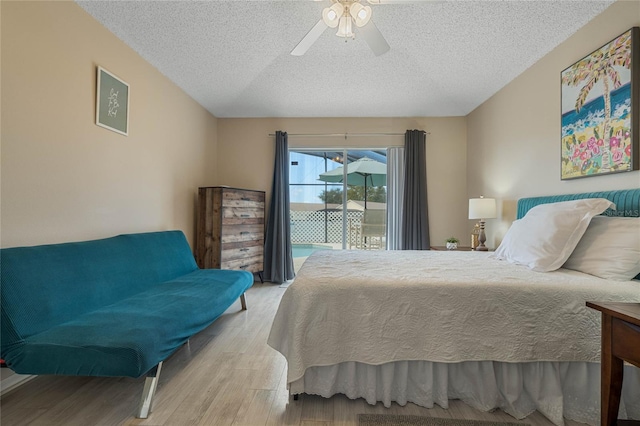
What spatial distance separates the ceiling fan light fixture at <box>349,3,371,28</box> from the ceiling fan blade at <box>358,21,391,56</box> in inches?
4.6

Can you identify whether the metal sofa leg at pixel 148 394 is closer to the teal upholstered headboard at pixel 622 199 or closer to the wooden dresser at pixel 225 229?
the wooden dresser at pixel 225 229

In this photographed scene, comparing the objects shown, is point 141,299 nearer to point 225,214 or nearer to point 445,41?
point 225,214

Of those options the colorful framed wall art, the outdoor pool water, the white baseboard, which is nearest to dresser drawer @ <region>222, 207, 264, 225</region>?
the outdoor pool water

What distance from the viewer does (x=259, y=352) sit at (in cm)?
240

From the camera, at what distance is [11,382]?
1.84 m

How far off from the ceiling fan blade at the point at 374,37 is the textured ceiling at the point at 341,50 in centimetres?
25

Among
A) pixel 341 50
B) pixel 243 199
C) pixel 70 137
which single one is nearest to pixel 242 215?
pixel 243 199

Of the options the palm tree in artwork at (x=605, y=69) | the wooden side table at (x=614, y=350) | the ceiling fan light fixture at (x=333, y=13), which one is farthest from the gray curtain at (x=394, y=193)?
the wooden side table at (x=614, y=350)

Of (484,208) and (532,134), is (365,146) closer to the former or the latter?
(484,208)

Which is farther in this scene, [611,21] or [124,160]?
[124,160]

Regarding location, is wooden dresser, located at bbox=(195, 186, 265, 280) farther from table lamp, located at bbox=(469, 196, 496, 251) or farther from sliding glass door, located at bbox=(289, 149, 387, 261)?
table lamp, located at bbox=(469, 196, 496, 251)

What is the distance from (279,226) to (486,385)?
3.46 m

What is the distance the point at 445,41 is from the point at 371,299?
2.69m

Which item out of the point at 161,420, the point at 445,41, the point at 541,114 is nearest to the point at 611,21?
the point at 541,114
